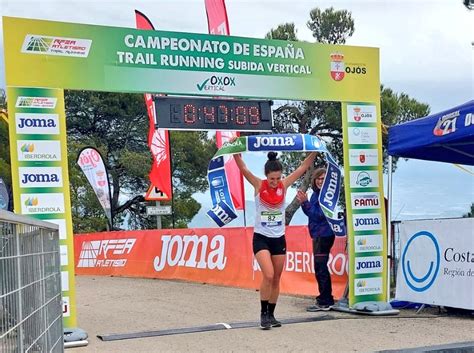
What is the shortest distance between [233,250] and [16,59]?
7219 millimetres

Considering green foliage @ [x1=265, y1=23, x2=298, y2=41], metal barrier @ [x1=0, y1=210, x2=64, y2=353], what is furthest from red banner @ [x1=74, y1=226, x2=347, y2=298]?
green foliage @ [x1=265, y1=23, x2=298, y2=41]

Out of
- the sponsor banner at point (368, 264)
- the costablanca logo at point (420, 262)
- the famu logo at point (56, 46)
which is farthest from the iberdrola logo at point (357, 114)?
the famu logo at point (56, 46)

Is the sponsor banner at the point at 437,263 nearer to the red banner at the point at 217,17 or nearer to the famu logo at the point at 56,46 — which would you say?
the famu logo at the point at 56,46

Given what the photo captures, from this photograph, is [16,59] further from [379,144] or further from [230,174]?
[230,174]

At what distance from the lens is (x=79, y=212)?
31.5 m

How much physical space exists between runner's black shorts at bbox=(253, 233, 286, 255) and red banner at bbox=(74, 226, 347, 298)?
2.96 metres

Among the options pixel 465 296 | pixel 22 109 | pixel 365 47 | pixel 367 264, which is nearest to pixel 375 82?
pixel 365 47

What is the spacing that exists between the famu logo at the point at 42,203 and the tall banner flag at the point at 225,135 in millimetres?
9430

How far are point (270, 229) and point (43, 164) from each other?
2883 millimetres

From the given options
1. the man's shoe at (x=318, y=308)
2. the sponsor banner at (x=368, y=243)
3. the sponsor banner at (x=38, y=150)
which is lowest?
the man's shoe at (x=318, y=308)

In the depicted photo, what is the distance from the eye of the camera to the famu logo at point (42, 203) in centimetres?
777

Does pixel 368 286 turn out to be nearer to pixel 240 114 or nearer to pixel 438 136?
pixel 438 136

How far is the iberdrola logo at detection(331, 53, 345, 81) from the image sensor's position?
9484mm

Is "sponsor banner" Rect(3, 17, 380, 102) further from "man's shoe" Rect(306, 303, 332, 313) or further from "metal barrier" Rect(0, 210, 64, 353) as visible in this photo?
"man's shoe" Rect(306, 303, 332, 313)
